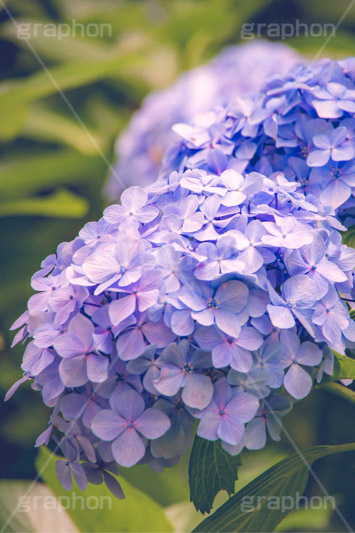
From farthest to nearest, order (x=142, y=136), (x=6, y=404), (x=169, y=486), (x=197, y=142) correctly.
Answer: (x=142, y=136), (x=6, y=404), (x=169, y=486), (x=197, y=142)

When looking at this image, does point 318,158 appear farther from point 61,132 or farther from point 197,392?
point 61,132

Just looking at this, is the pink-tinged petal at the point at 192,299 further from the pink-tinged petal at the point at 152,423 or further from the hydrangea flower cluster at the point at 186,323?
the pink-tinged petal at the point at 152,423

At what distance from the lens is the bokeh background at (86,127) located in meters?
1.05

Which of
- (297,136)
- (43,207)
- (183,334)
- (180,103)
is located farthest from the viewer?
(180,103)

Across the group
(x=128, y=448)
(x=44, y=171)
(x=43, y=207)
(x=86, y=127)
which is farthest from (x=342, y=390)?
(x=86, y=127)

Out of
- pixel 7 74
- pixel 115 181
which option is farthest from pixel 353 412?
pixel 7 74

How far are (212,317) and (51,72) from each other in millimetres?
1103

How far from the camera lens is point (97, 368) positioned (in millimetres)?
529

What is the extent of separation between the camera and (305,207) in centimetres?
61

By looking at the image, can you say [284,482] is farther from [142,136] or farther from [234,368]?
[142,136]

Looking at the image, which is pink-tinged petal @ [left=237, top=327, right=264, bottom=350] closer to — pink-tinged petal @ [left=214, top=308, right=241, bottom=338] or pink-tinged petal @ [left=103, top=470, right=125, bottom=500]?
pink-tinged petal @ [left=214, top=308, right=241, bottom=338]

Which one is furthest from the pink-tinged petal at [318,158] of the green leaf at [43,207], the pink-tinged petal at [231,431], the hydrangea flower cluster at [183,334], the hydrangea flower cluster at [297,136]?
the green leaf at [43,207]

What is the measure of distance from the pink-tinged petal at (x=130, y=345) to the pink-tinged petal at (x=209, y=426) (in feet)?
0.28

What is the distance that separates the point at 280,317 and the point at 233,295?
5 centimetres
